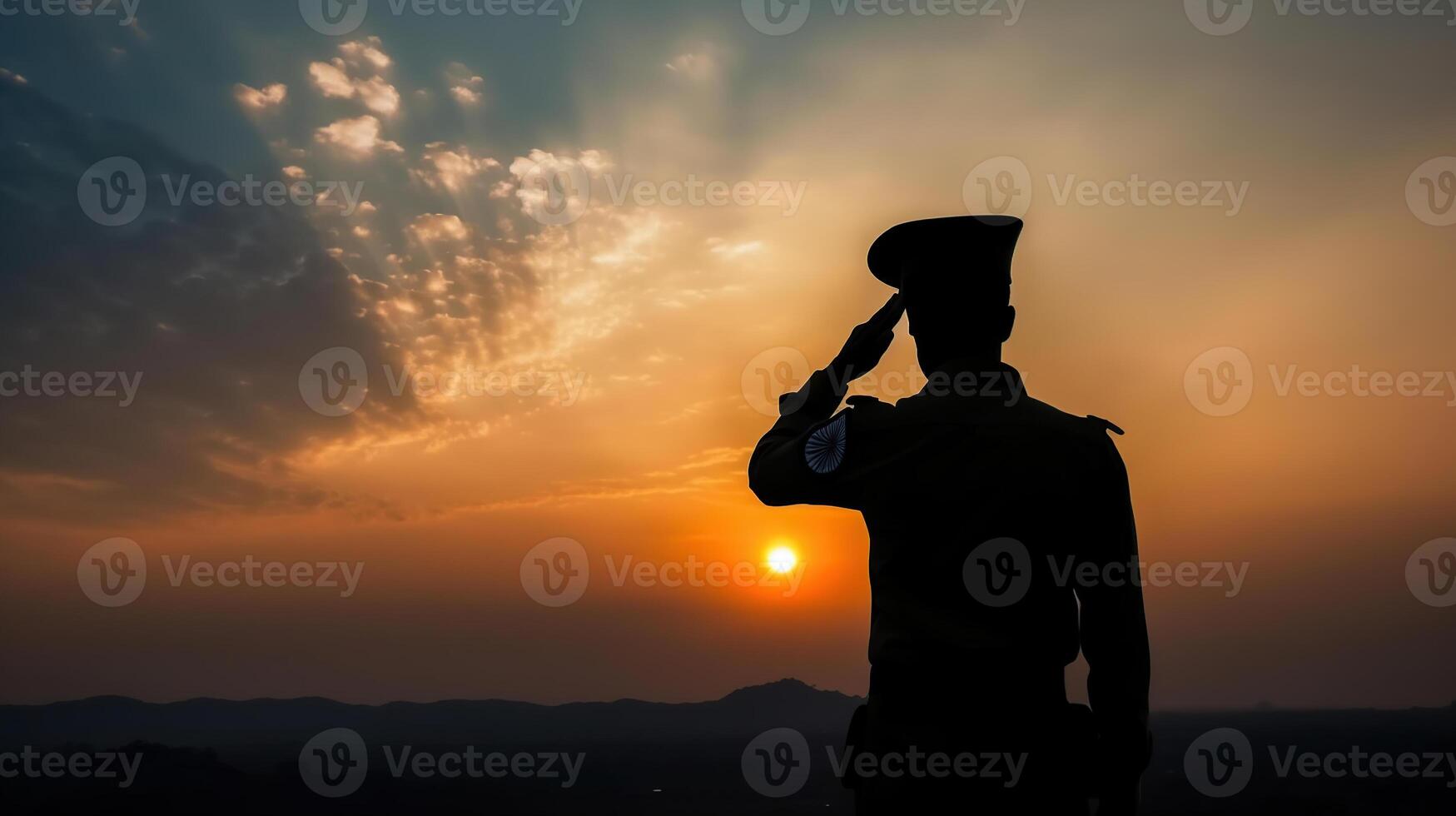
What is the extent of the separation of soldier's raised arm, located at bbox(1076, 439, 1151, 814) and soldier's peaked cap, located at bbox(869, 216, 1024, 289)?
916 mm

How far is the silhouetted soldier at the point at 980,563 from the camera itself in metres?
3.44

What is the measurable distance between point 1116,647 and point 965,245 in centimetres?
178

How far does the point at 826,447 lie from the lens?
12.9 feet

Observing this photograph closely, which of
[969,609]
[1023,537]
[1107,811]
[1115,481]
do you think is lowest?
[1107,811]

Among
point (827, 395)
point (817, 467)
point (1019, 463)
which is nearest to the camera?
point (1019, 463)

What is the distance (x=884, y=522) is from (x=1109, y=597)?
0.94m

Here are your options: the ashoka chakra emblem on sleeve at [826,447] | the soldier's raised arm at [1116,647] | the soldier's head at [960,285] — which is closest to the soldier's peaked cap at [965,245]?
the soldier's head at [960,285]

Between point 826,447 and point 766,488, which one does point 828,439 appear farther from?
point 766,488

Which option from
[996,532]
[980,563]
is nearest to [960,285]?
[996,532]

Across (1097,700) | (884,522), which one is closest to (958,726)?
(1097,700)

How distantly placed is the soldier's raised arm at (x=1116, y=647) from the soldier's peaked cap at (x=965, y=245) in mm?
916

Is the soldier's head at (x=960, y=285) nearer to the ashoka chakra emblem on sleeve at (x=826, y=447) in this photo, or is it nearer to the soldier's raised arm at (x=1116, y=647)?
the ashoka chakra emblem on sleeve at (x=826, y=447)

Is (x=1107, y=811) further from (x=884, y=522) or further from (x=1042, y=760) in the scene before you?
(x=884, y=522)

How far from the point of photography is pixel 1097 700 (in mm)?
3570
